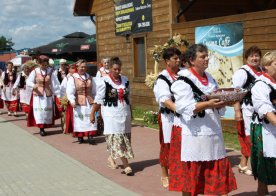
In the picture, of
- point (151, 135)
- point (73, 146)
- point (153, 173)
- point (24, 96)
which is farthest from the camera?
point (24, 96)

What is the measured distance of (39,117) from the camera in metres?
12.6

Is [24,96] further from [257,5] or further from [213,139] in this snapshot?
[213,139]

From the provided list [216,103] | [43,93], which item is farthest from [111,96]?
[43,93]

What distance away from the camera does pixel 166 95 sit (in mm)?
5980

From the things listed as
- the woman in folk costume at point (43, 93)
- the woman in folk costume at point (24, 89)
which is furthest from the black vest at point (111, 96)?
the woman in folk costume at point (24, 89)

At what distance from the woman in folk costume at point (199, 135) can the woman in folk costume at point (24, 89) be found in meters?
11.8

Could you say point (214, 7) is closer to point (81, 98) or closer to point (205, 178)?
point (81, 98)

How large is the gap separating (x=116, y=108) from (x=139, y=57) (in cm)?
889

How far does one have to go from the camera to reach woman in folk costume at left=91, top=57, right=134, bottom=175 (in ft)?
25.2

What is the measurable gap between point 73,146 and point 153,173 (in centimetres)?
340

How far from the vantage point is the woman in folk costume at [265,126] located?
5164 millimetres

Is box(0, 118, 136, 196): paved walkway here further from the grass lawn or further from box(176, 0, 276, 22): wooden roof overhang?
box(176, 0, 276, 22): wooden roof overhang

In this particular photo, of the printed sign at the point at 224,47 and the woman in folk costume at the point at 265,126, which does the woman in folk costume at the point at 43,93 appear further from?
the woman in folk costume at the point at 265,126

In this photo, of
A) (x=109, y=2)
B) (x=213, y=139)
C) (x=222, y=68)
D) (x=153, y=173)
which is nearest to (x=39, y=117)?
(x=222, y=68)
